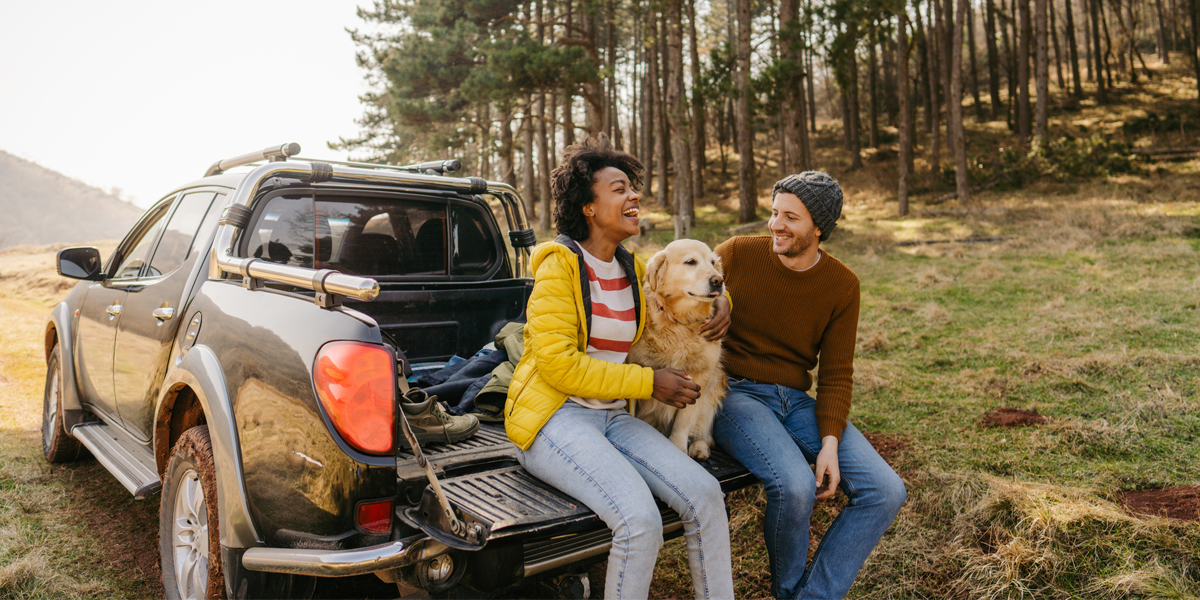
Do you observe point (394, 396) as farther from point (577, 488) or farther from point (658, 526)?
point (658, 526)

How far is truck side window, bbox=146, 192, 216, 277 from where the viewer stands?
354 cm

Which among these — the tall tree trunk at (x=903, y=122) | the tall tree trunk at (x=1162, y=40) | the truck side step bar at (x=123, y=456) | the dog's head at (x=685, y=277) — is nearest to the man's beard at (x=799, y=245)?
the dog's head at (x=685, y=277)

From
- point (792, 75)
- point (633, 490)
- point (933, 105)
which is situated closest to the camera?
point (633, 490)

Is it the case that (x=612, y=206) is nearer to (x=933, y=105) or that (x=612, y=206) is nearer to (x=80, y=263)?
(x=80, y=263)

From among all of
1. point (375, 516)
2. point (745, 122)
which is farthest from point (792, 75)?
point (375, 516)

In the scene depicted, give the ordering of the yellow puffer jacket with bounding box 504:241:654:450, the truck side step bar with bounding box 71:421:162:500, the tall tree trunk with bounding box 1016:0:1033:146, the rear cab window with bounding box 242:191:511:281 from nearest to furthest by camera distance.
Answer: the yellow puffer jacket with bounding box 504:241:654:450
the truck side step bar with bounding box 71:421:162:500
the rear cab window with bounding box 242:191:511:281
the tall tree trunk with bounding box 1016:0:1033:146

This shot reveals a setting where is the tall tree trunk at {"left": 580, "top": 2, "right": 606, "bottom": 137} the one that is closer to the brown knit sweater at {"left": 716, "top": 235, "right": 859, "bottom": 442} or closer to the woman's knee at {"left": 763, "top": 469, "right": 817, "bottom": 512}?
the brown knit sweater at {"left": 716, "top": 235, "right": 859, "bottom": 442}

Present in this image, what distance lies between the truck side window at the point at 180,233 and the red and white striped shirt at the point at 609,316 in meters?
2.17

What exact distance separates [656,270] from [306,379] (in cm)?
150

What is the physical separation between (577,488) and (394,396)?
27.1 inches

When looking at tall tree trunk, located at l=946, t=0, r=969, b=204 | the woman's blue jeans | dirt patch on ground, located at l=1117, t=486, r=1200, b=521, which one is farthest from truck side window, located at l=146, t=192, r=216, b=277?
tall tree trunk, located at l=946, t=0, r=969, b=204

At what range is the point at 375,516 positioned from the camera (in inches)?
83.5

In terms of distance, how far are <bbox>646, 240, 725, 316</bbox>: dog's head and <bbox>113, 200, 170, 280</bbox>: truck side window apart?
307 centimetres

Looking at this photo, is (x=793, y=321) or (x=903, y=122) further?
(x=903, y=122)
